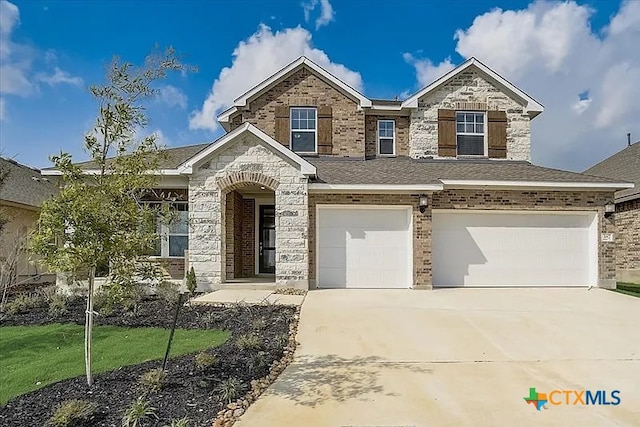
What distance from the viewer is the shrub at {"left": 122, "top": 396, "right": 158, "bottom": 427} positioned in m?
4.10

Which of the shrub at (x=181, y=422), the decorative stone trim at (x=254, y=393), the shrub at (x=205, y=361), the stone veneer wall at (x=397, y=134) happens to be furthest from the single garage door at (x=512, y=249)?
the shrub at (x=181, y=422)

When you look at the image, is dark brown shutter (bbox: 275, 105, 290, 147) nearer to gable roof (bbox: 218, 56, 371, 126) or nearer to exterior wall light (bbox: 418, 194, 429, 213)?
gable roof (bbox: 218, 56, 371, 126)

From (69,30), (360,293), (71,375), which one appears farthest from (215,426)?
(69,30)

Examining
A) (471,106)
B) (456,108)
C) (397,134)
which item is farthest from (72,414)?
(471,106)

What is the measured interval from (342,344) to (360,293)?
467cm

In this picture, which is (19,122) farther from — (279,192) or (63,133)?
(63,133)

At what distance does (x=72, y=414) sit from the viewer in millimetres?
4160

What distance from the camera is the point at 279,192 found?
11.8 m

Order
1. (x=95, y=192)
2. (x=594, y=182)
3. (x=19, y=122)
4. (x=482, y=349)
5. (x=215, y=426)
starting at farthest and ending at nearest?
(x=19, y=122) < (x=594, y=182) < (x=482, y=349) < (x=95, y=192) < (x=215, y=426)

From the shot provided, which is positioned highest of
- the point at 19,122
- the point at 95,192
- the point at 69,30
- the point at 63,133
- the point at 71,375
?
the point at 69,30

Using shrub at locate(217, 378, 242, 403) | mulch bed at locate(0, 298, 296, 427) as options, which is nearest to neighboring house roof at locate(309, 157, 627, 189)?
mulch bed at locate(0, 298, 296, 427)

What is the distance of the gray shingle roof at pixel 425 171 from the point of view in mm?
12430

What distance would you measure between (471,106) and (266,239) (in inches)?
343

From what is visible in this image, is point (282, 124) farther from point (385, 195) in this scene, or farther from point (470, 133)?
point (470, 133)
